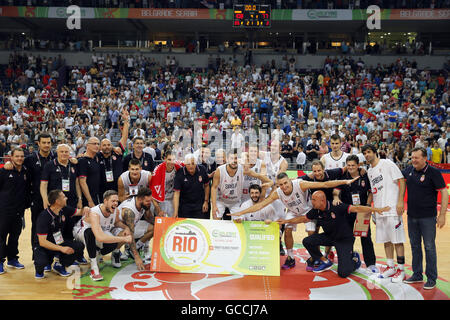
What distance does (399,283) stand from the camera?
22.3 feet

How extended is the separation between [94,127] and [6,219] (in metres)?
12.2

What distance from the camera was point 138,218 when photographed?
24.5ft

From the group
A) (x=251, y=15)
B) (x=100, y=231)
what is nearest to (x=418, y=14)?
(x=251, y=15)

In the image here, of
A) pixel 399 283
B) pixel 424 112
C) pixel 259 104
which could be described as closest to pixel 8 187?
pixel 399 283

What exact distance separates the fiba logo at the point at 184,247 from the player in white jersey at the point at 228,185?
0.74 metres

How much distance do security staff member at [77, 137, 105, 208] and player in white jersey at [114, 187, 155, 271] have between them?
2.44 ft

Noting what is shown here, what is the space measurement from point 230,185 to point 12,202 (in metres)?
3.55

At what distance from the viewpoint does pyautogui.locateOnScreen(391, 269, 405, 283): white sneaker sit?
6840 millimetres

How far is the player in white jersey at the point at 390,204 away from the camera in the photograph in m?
6.87

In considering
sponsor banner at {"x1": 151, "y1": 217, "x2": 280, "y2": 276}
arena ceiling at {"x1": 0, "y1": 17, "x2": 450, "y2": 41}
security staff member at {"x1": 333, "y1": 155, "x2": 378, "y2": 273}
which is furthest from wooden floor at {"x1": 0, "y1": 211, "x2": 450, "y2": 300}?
arena ceiling at {"x1": 0, "y1": 17, "x2": 450, "y2": 41}

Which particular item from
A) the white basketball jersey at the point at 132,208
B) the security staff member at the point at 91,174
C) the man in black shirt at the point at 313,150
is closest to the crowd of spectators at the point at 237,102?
the man in black shirt at the point at 313,150

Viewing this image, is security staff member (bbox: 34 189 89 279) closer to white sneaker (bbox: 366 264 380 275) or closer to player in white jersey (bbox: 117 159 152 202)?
player in white jersey (bbox: 117 159 152 202)

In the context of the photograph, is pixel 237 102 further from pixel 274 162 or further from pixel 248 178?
pixel 248 178

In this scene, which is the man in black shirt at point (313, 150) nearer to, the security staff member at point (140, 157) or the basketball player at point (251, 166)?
the basketball player at point (251, 166)
